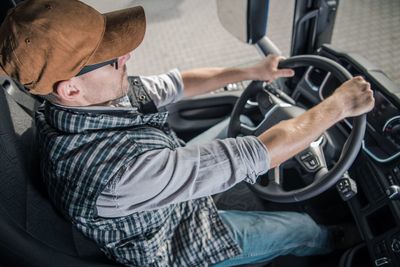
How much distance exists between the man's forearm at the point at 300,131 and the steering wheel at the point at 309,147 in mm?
73

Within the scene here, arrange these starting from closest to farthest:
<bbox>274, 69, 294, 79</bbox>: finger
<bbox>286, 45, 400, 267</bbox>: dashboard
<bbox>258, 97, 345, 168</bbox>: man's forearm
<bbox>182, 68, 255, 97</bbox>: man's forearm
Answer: <bbox>258, 97, 345, 168</bbox>: man's forearm → <bbox>286, 45, 400, 267</bbox>: dashboard → <bbox>274, 69, 294, 79</bbox>: finger → <bbox>182, 68, 255, 97</bbox>: man's forearm

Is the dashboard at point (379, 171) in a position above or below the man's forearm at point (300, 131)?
below

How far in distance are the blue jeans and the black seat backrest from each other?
0.37 metres

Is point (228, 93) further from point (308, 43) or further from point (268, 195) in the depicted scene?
point (268, 195)

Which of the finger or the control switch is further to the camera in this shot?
the finger

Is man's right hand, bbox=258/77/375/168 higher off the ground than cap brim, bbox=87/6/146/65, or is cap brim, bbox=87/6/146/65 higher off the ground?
cap brim, bbox=87/6/146/65

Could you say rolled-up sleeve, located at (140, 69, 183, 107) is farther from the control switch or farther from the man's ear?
the control switch

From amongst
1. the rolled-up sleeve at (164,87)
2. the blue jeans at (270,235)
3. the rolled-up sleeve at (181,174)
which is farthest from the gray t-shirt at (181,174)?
the rolled-up sleeve at (164,87)

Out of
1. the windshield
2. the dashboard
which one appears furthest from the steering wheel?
the windshield

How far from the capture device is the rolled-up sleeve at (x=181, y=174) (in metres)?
0.81

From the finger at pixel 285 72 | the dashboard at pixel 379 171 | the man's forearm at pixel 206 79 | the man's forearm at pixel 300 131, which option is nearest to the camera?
the man's forearm at pixel 300 131

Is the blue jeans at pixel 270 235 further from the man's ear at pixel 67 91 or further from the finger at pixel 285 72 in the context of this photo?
the man's ear at pixel 67 91

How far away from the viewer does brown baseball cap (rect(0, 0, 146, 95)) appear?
75 centimetres

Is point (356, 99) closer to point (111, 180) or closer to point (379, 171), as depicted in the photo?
point (379, 171)
